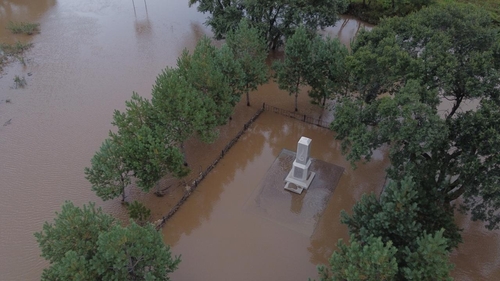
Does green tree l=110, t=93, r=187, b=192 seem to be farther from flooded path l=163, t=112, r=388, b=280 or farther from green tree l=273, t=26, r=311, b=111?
green tree l=273, t=26, r=311, b=111

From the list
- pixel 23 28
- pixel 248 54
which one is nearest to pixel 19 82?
pixel 23 28

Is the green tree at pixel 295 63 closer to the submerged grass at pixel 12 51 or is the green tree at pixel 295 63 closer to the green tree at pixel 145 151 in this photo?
the green tree at pixel 145 151

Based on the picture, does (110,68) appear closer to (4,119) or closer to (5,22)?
(4,119)

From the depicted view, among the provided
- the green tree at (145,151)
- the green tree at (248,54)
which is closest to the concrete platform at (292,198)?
the green tree at (145,151)

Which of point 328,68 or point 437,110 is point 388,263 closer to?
point 437,110

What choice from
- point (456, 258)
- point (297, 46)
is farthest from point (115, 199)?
point (456, 258)
